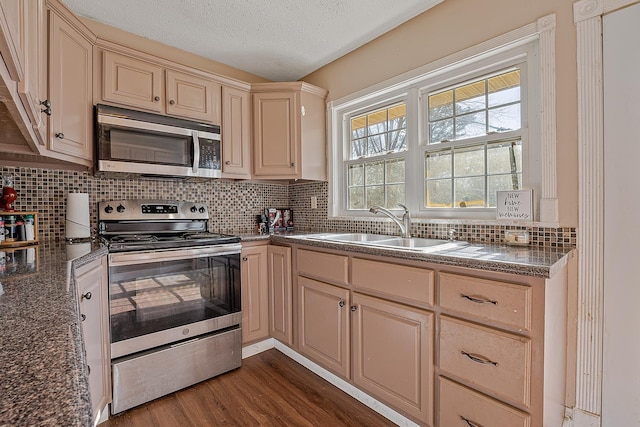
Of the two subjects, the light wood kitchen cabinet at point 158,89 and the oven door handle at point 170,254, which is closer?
the oven door handle at point 170,254

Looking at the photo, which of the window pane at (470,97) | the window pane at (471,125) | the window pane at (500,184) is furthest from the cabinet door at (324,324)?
the window pane at (470,97)

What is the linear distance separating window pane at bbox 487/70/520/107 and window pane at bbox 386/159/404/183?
2.35ft

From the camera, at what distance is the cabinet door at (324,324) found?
189 cm

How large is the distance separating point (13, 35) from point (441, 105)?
212cm

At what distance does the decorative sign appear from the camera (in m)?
1.67

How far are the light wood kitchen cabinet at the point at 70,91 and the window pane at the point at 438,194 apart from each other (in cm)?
224

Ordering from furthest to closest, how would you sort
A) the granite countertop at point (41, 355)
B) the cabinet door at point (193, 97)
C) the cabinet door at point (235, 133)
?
1. the cabinet door at point (235, 133)
2. the cabinet door at point (193, 97)
3. the granite countertop at point (41, 355)

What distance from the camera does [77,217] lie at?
201 cm

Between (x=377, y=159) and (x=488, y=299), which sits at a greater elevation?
(x=377, y=159)

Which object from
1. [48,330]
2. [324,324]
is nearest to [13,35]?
[48,330]

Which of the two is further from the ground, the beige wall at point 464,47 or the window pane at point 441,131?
the beige wall at point 464,47

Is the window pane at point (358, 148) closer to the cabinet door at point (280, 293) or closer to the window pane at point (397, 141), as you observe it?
the window pane at point (397, 141)

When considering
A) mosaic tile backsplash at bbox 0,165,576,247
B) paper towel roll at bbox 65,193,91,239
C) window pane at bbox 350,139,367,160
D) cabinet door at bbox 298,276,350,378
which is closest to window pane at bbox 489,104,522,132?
mosaic tile backsplash at bbox 0,165,576,247

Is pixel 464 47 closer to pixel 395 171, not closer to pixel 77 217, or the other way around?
pixel 395 171
